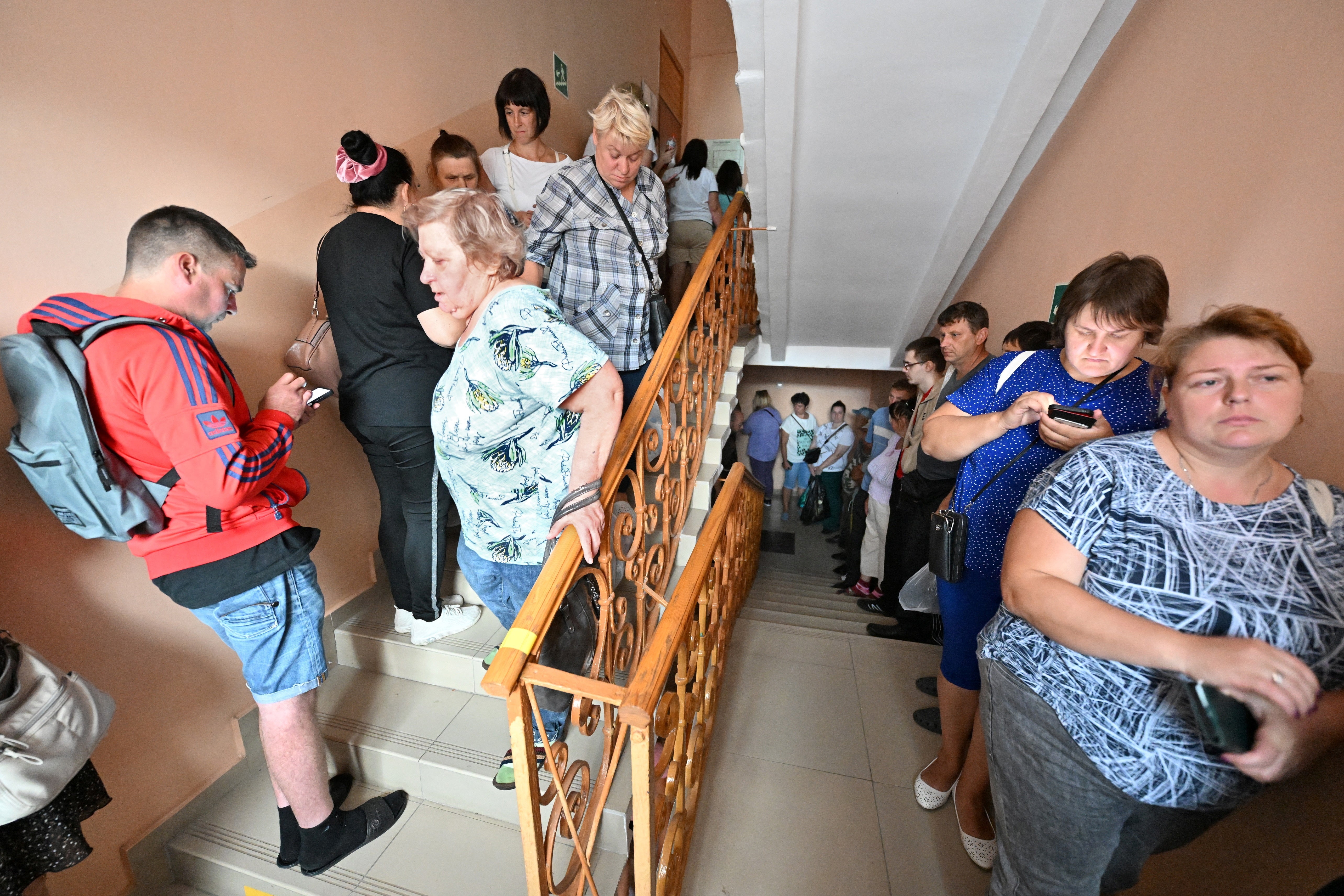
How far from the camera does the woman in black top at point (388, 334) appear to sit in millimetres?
1545

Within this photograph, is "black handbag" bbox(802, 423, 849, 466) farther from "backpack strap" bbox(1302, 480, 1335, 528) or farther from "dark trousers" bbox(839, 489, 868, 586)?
"backpack strap" bbox(1302, 480, 1335, 528)

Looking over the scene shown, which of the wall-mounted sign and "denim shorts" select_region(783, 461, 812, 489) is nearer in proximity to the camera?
the wall-mounted sign

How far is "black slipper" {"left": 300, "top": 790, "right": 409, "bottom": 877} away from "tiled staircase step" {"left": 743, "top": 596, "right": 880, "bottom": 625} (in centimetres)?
214

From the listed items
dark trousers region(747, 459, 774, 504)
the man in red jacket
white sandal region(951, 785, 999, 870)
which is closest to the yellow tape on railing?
the man in red jacket

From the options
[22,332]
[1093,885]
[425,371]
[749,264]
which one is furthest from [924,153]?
[22,332]

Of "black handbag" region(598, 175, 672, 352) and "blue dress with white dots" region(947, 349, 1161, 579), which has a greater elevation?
"black handbag" region(598, 175, 672, 352)

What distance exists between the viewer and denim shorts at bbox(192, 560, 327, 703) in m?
1.24

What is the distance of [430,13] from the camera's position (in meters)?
2.39

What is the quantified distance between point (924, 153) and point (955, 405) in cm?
151

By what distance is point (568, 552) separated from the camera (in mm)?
1078

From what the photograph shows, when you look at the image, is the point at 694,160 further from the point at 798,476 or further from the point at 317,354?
the point at 798,476

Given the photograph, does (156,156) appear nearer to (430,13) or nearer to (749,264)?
(430,13)

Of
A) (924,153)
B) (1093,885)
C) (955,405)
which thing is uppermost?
(924,153)

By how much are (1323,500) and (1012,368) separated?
60cm
